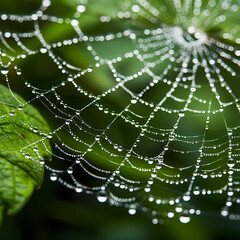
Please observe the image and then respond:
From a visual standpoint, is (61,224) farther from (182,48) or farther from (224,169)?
(182,48)

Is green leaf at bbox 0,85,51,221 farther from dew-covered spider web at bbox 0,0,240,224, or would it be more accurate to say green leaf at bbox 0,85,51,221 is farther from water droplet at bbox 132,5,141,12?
→ water droplet at bbox 132,5,141,12

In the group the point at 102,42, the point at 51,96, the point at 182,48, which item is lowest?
the point at 51,96

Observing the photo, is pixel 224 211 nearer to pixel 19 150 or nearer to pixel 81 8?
pixel 19 150

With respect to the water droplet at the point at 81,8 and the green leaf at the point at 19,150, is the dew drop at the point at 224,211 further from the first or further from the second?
the water droplet at the point at 81,8

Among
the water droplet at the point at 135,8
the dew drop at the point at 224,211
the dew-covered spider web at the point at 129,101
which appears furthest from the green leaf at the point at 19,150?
the water droplet at the point at 135,8

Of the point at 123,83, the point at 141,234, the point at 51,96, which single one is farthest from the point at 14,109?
the point at 141,234

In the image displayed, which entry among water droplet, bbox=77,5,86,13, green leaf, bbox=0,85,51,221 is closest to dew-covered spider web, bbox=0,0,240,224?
water droplet, bbox=77,5,86,13
